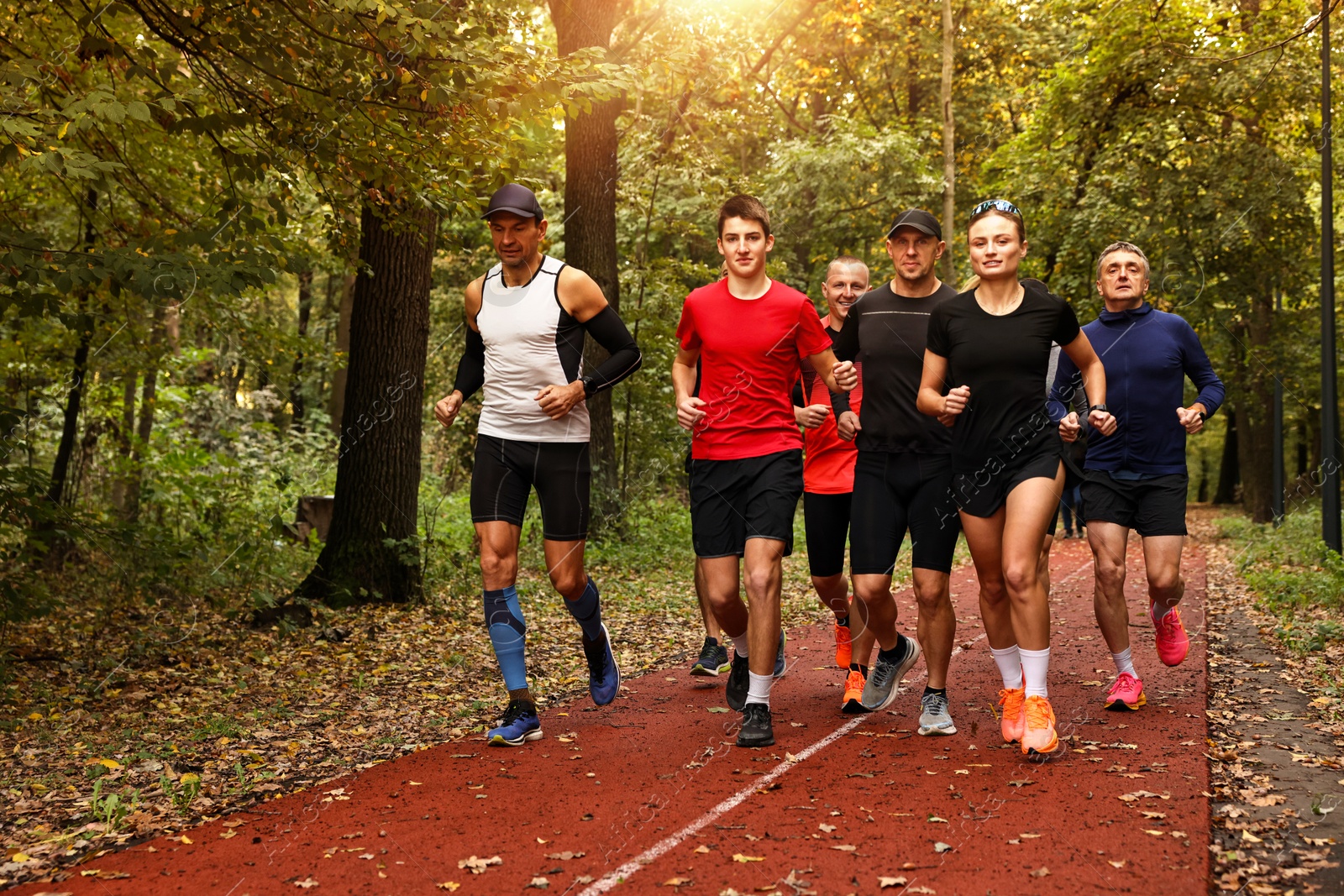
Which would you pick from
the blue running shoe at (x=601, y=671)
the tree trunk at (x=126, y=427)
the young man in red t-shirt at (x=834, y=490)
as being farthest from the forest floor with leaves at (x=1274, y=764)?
the tree trunk at (x=126, y=427)

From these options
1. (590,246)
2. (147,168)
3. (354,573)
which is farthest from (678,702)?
(590,246)

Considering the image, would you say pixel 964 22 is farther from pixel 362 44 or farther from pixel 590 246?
pixel 362 44

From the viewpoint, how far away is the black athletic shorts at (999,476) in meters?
5.31

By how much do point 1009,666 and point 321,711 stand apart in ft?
12.8

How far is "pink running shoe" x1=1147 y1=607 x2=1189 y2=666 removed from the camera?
665 cm

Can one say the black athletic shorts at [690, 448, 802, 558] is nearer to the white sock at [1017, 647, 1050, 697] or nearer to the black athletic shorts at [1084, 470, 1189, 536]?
the white sock at [1017, 647, 1050, 697]

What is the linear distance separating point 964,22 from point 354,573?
71.6 ft

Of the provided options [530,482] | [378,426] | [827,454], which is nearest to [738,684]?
[827,454]

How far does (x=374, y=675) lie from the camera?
776cm

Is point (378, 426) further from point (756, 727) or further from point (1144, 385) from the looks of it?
point (1144, 385)

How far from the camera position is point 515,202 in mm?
5730

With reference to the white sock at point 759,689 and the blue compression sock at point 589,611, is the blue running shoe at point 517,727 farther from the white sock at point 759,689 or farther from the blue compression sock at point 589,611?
the white sock at point 759,689

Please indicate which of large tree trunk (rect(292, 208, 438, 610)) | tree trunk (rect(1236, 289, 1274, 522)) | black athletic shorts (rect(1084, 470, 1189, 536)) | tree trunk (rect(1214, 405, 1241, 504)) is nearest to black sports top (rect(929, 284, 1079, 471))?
black athletic shorts (rect(1084, 470, 1189, 536))

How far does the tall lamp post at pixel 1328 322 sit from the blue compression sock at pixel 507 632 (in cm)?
1143
